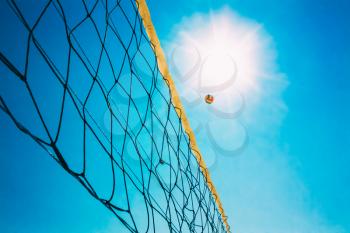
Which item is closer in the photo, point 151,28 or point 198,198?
point 151,28

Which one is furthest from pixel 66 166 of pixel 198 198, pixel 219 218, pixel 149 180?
pixel 219 218

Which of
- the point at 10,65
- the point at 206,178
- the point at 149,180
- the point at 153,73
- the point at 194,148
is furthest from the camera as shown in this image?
the point at 206,178

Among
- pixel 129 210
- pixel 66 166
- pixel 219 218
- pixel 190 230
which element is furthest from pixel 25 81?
pixel 219 218

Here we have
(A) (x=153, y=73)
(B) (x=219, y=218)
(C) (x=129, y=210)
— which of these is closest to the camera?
(C) (x=129, y=210)

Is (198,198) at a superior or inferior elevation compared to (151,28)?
inferior

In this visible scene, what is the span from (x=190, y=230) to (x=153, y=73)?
141 cm

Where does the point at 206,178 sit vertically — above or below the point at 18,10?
above

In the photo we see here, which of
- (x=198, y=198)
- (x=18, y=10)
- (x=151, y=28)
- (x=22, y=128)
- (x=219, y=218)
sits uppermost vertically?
(x=151, y=28)

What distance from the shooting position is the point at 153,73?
7.25 feet

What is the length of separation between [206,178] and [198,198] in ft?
1.53

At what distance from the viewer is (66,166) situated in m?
0.99

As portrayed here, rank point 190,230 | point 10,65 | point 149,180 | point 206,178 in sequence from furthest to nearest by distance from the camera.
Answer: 1. point 206,178
2. point 190,230
3. point 149,180
4. point 10,65

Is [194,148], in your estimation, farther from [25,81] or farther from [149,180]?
[25,81]

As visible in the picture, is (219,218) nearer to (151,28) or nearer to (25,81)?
(151,28)
